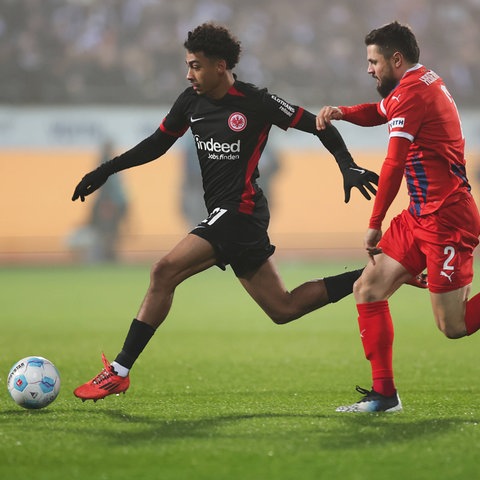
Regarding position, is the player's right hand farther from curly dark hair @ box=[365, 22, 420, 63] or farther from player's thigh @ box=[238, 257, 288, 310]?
curly dark hair @ box=[365, 22, 420, 63]

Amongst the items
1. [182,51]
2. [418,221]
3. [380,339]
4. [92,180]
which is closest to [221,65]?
[92,180]

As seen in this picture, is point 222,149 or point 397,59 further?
point 222,149

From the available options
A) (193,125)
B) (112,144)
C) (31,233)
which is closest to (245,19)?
(112,144)

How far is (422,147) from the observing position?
548cm

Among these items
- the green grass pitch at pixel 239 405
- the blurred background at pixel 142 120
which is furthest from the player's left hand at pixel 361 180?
the blurred background at pixel 142 120

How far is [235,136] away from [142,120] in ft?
60.1

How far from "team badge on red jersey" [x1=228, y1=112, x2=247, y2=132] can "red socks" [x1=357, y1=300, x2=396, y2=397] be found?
4.43 feet

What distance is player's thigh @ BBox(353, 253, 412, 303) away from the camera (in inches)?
218

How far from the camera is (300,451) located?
443cm

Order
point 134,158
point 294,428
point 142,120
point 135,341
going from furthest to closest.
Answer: point 142,120
point 134,158
point 135,341
point 294,428

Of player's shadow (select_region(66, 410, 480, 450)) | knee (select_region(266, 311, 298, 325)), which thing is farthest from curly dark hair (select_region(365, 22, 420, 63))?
player's shadow (select_region(66, 410, 480, 450))

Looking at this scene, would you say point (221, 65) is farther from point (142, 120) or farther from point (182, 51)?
point (182, 51)

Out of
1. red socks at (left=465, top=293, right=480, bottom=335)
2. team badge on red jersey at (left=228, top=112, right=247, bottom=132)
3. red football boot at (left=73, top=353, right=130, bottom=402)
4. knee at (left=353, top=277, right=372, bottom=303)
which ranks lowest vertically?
red football boot at (left=73, top=353, right=130, bottom=402)

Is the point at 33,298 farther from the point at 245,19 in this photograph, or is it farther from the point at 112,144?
the point at 245,19
